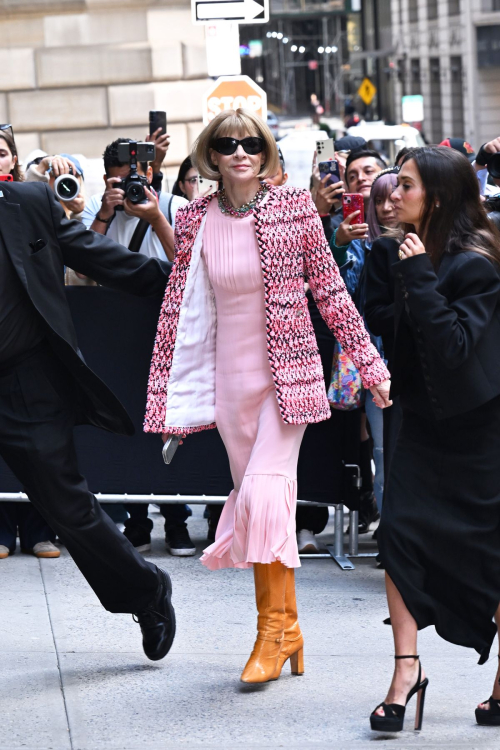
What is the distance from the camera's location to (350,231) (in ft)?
18.9

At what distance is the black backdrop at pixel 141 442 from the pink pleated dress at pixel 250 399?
176 centimetres

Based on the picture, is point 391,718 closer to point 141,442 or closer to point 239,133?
point 239,133

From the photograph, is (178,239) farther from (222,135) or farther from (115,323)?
(115,323)

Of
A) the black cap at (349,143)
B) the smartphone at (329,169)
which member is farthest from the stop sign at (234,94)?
the smartphone at (329,169)

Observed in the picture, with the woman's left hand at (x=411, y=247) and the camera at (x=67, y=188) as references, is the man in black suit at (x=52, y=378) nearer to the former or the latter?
the woman's left hand at (x=411, y=247)

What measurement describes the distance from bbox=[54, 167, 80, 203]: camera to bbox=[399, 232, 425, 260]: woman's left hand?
2.45 m

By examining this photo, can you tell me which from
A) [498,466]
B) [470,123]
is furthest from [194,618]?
[470,123]

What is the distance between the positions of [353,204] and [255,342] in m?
1.68

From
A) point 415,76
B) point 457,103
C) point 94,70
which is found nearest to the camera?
point 94,70

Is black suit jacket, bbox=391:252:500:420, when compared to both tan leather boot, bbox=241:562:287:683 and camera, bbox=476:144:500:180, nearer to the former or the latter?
tan leather boot, bbox=241:562:287:683

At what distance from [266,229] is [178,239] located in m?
0.39

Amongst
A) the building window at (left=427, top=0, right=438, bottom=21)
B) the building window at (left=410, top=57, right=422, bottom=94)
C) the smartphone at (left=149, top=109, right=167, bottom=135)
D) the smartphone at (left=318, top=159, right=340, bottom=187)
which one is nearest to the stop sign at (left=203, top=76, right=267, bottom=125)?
the smartphone at (left=149, top=109, right=167, bottom=135)

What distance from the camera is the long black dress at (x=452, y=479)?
12.9 ft

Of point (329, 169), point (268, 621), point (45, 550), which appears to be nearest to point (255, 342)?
point (268, 621)
